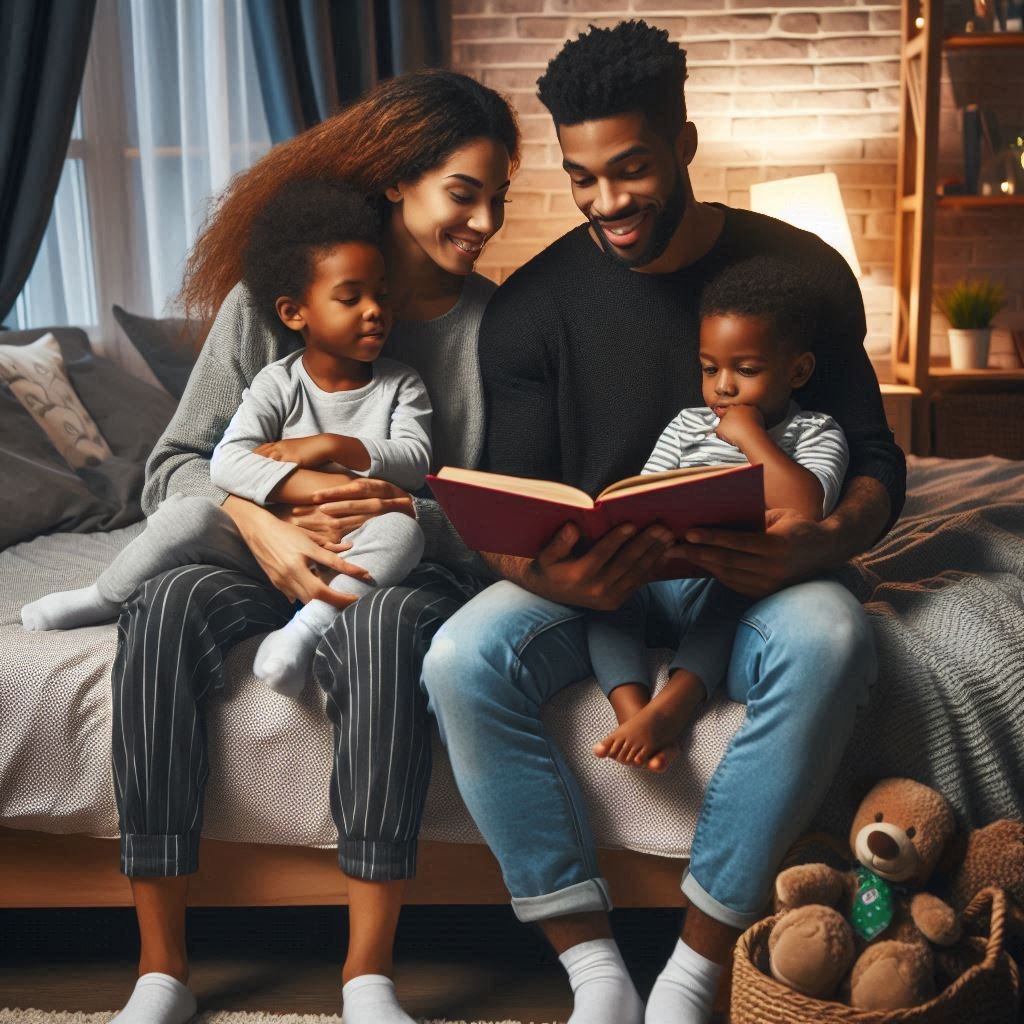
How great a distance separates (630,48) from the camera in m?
1.57

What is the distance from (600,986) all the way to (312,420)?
32.7 inches

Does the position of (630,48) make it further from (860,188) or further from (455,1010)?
(860,188)

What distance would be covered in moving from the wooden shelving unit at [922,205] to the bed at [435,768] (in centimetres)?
226

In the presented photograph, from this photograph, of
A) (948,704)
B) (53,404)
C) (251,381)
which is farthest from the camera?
(53,404)

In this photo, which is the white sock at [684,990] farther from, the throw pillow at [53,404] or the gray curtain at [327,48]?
the gray curtain at [327,48]

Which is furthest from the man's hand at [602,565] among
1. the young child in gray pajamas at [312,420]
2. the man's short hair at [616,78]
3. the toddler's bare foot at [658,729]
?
the man's short hair at [616,78]

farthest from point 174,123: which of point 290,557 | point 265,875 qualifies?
point 265,875

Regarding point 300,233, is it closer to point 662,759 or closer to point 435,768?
point 435,768

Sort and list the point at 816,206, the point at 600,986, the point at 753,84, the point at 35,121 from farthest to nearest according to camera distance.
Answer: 1. the point at 753,84
2. the point at 816,206
3. the point at 35,121
4. the point at 600,986

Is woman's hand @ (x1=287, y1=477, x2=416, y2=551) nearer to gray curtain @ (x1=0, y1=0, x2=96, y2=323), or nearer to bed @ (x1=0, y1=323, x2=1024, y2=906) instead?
bed @ (x1=0, y1=323, x2=1024, y2=906)

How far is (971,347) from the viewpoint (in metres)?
3.74

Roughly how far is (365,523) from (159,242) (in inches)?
85.9

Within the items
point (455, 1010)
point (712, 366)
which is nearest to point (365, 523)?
point (712, 366)

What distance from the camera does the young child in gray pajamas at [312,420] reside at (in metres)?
1.60
